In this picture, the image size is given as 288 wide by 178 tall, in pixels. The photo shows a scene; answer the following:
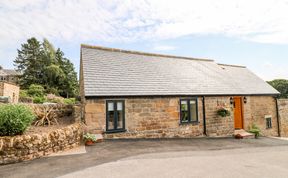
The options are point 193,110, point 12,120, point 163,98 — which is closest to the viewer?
point 12,120

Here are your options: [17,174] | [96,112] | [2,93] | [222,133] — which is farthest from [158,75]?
[2,93]

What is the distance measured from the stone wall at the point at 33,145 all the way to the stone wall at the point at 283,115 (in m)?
17.1

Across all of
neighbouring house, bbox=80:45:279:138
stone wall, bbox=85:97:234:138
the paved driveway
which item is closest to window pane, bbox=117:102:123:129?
neighbouring house, bbox=80:45:279:138

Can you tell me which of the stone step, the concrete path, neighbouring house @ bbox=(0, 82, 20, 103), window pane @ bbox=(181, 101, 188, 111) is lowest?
the stone step

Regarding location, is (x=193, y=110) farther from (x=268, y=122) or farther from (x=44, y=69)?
(x=44, y=69)

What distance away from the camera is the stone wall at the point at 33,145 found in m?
5.64

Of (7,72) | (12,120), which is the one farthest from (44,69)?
(12,120)

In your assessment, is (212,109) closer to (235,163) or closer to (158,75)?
(158,75)

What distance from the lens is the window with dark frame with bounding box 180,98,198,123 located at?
1072 centimetres

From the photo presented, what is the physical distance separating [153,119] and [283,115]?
523 inches

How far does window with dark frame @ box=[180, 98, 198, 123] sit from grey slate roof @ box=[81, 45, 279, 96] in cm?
57

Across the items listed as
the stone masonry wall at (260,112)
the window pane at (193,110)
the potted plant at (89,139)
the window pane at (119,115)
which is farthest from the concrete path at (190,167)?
the stone masonry wall at (260,112)

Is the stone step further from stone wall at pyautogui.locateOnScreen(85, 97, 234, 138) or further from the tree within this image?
the tree

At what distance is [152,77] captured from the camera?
11.4 metres
